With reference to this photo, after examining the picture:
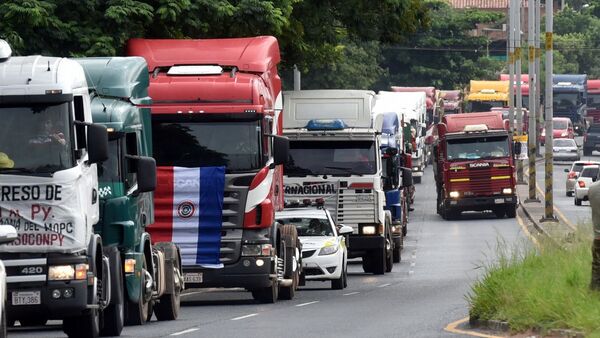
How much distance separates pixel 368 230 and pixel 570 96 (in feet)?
254

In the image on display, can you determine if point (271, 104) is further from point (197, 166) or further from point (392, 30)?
point (392, 30)

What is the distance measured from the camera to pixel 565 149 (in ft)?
332

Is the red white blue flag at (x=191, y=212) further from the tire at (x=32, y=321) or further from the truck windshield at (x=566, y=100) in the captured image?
the truck windshield at (x=566, y=100)

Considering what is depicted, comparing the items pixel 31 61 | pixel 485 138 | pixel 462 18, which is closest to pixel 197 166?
pixel 31 61

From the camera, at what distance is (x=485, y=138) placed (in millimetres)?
59656

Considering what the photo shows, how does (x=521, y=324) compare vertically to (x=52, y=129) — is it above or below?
below

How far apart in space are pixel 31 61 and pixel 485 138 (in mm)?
41883

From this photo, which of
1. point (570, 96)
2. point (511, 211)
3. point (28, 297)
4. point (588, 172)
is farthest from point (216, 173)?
point (570, 96)

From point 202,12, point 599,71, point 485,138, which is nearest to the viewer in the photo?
point 202,12

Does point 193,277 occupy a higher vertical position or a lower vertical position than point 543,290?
lower

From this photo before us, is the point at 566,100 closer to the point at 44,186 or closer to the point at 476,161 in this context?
the point at 476,161

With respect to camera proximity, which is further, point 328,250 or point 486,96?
point 486,96

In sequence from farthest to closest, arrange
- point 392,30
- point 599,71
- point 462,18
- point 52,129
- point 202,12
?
point 599,71
point 462,18
point 392,30
point 202,12
point 52,129

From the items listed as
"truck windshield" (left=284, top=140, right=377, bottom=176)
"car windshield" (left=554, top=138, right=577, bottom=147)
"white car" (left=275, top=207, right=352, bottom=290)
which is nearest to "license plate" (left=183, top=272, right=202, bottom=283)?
"white car" (left=275, top=207, right=352, bottom=290)
